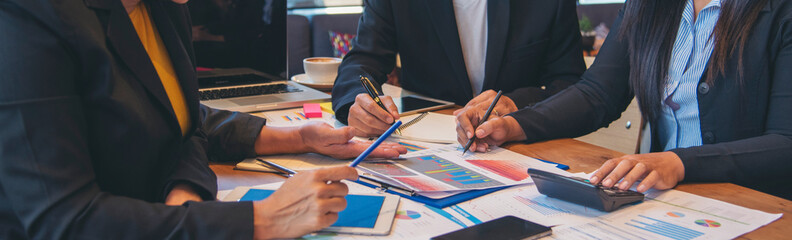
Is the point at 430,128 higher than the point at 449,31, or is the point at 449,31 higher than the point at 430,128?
the point at 449,31

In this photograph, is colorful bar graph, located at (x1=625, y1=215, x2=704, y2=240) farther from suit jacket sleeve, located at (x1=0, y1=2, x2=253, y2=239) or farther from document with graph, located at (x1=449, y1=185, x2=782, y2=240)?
suit jacket sleeve, located at (x1=0, y1=2, x2=253, y2=239)

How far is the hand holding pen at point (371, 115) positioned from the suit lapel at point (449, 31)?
45 cm

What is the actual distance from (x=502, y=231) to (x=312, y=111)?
0.85m

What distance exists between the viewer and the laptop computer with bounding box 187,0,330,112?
1.67 meters

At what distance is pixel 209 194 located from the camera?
0.86 m

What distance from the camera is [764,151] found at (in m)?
1.06

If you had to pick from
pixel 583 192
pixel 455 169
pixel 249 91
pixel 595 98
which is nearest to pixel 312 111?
pixel 249 91

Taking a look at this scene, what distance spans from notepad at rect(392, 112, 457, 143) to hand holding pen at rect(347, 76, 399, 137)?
0.13 feet

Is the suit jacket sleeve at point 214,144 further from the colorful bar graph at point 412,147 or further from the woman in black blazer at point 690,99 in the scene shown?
the woman in black blazer at point 690,99

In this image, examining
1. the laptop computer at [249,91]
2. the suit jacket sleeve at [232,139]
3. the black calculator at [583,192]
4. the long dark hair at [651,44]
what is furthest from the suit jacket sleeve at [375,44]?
the black calculator at [583,192]

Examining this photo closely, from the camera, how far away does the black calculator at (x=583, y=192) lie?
0.85 m

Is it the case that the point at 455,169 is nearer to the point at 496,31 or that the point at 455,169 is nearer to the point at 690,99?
the point at 690,99

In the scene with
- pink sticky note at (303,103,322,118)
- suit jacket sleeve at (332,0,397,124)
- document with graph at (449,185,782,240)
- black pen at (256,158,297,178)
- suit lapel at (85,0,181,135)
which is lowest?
pink sticky note at (303,103,322,118)

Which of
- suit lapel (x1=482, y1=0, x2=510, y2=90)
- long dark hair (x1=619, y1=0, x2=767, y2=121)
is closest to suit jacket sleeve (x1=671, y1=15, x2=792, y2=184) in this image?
long dark hair (x1=619, y1=0, x2=767, y2=121)
